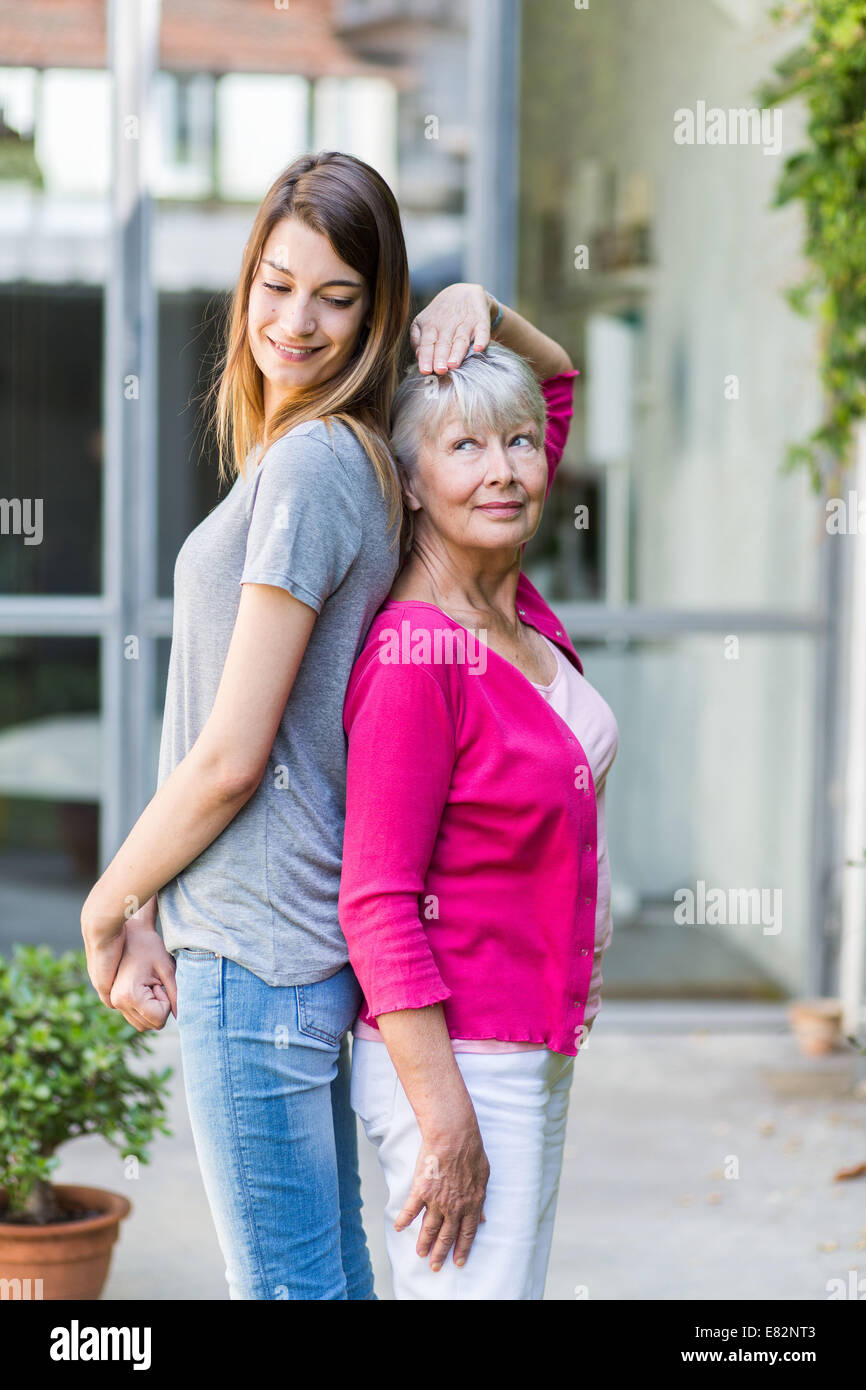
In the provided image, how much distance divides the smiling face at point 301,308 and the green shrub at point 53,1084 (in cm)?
155

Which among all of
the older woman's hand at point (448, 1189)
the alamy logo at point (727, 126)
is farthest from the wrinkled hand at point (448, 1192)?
the alamy logo at point (727, 126)

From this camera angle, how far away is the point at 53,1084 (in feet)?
9.18

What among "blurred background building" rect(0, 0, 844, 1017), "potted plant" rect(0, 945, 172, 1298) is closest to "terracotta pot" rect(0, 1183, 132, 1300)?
"potted plant" rect(0, 945, 172, 1298)

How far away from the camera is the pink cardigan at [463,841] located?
165 cm

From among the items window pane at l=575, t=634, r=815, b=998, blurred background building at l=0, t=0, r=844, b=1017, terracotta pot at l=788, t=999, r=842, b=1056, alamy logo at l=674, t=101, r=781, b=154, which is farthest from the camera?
window pane at l=575, t=634, r=815, b=998

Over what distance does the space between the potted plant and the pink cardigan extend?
1256 millimetres

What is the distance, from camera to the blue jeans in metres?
1.67

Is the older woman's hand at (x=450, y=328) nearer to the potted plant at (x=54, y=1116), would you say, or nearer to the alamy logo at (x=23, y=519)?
the potted plant at (x=54, y=1116)

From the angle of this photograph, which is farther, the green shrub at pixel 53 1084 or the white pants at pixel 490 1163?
the green shrub at pixel 53 1084

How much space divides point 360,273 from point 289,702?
1.74ft

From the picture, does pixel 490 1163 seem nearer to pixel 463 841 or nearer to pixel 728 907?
pixel 463 841

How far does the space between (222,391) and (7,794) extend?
3651 mm

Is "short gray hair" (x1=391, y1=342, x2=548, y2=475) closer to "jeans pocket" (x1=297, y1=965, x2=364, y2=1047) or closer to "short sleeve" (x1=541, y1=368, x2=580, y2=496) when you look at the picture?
"short sleeve" (x1=541, y1=368, x2=580, y2=496)

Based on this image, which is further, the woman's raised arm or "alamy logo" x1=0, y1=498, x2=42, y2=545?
"alamy logo" x1=0, y1=498, x2=42, y2=545
